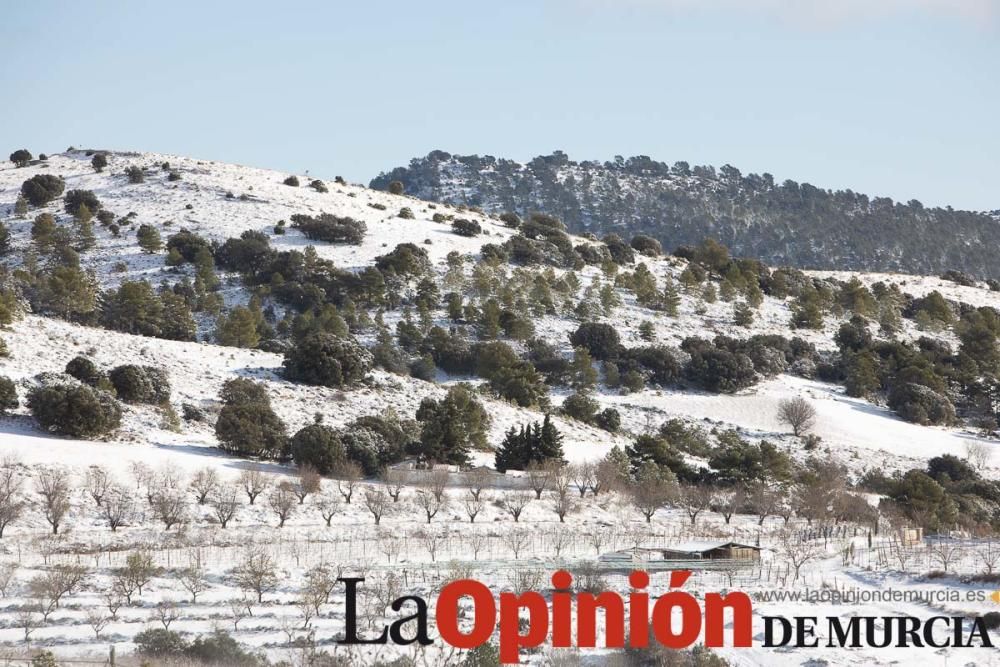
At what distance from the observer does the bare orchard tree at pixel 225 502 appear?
4034 centimetres

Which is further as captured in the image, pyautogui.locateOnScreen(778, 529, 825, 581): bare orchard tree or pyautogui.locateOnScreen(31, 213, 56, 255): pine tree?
pyautogui.locateOnScreen(31, 213, 56, 255): pine tree

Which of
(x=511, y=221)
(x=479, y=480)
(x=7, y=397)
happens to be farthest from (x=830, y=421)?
(x=511, y=221)

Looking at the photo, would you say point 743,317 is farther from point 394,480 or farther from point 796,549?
point 796,549

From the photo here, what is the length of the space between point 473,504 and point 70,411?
16791 millimetres

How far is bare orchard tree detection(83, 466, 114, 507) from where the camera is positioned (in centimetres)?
4089

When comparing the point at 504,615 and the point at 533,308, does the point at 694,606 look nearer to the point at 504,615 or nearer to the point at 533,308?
the point at 504,615

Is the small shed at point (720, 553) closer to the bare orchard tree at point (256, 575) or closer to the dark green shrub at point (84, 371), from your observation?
the bare orchard tree at point (256, 575)

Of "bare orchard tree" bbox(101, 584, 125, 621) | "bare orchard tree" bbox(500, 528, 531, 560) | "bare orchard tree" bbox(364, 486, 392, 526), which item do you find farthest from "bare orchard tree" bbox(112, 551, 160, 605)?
"bare orchard tree" bbox(500, 528, 531, 560)

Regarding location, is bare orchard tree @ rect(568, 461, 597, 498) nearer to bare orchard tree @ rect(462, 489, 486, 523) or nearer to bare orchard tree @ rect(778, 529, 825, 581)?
bare orchard tree @ rect(462, 489, 486, 523)

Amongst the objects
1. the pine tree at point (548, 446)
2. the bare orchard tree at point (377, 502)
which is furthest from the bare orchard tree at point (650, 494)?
the bare orchard tree at point (377, 502)

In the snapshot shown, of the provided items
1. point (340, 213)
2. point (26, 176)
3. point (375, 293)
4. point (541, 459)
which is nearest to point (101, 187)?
point (26, 176)

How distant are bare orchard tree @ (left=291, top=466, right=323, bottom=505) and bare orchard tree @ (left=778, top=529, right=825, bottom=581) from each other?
17.6 metres

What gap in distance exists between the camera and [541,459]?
177 ft

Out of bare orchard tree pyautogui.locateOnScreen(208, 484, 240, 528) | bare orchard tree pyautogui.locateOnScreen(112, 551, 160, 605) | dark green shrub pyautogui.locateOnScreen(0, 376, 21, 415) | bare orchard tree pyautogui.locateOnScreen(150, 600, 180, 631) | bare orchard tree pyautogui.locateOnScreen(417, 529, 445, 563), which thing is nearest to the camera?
bare orchard tree pyautogui.locateOnScreen(150, 600, 180, 631)
